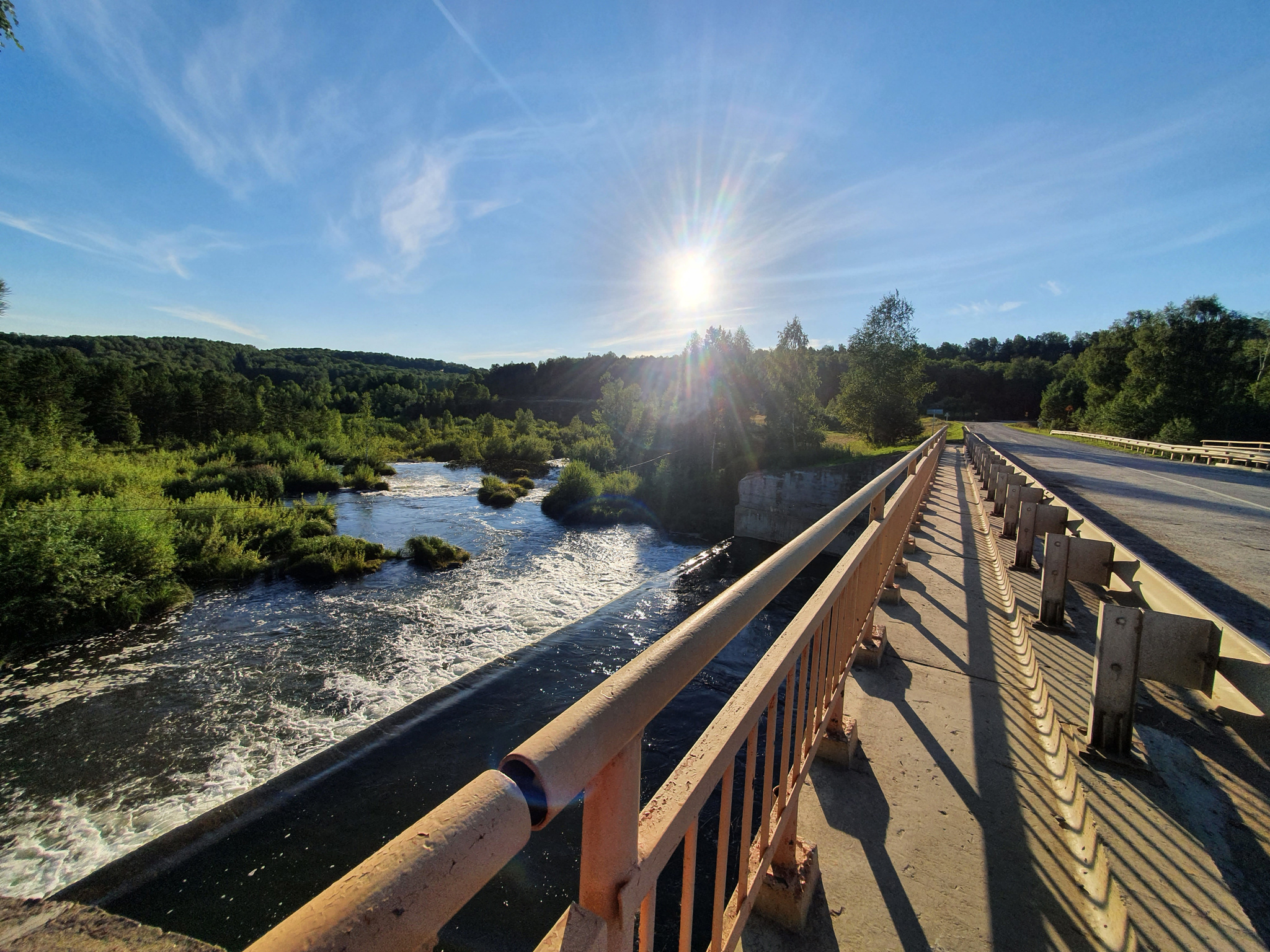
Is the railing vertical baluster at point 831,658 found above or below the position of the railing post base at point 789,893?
above

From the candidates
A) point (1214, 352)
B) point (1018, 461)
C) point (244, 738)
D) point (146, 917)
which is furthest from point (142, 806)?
point (1214, 352)

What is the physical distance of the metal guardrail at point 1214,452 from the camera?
17609 mm

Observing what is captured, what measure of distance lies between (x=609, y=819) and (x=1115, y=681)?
10.3ft

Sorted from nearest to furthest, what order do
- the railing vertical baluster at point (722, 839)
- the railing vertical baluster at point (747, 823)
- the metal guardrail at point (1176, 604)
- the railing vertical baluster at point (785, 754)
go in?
the railing vertical baluster at point (722, 839)
the railing vertical baluster at point (747, 823)
the railing vertical baluster at point (785, 754)
the metal guardrail at point (1176, 604)

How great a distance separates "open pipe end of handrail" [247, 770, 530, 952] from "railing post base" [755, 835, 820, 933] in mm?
1825

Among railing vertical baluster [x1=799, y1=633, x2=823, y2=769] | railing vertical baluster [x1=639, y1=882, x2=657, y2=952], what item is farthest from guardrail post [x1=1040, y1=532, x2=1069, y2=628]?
railing vertical baluster [x1=639, y1=882, x2=657, y2=952]

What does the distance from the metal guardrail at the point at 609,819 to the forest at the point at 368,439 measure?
57.8ft

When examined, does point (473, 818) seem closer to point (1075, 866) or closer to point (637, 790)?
point (637, 790)

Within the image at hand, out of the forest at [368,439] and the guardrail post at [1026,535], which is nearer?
the guardrail post at [1026,535]

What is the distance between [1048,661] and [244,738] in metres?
11.5

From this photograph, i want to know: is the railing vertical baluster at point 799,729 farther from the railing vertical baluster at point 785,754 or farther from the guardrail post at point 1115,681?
the guardrail post at point 1115,681

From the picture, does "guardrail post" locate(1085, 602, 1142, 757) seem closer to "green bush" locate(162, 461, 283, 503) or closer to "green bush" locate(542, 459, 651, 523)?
"green bush" locate(542, 459, 651, 523)

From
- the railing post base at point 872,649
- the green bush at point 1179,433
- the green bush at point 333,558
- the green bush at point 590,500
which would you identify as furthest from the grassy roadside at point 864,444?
the railing post base at point 872,649

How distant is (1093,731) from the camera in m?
2.81
